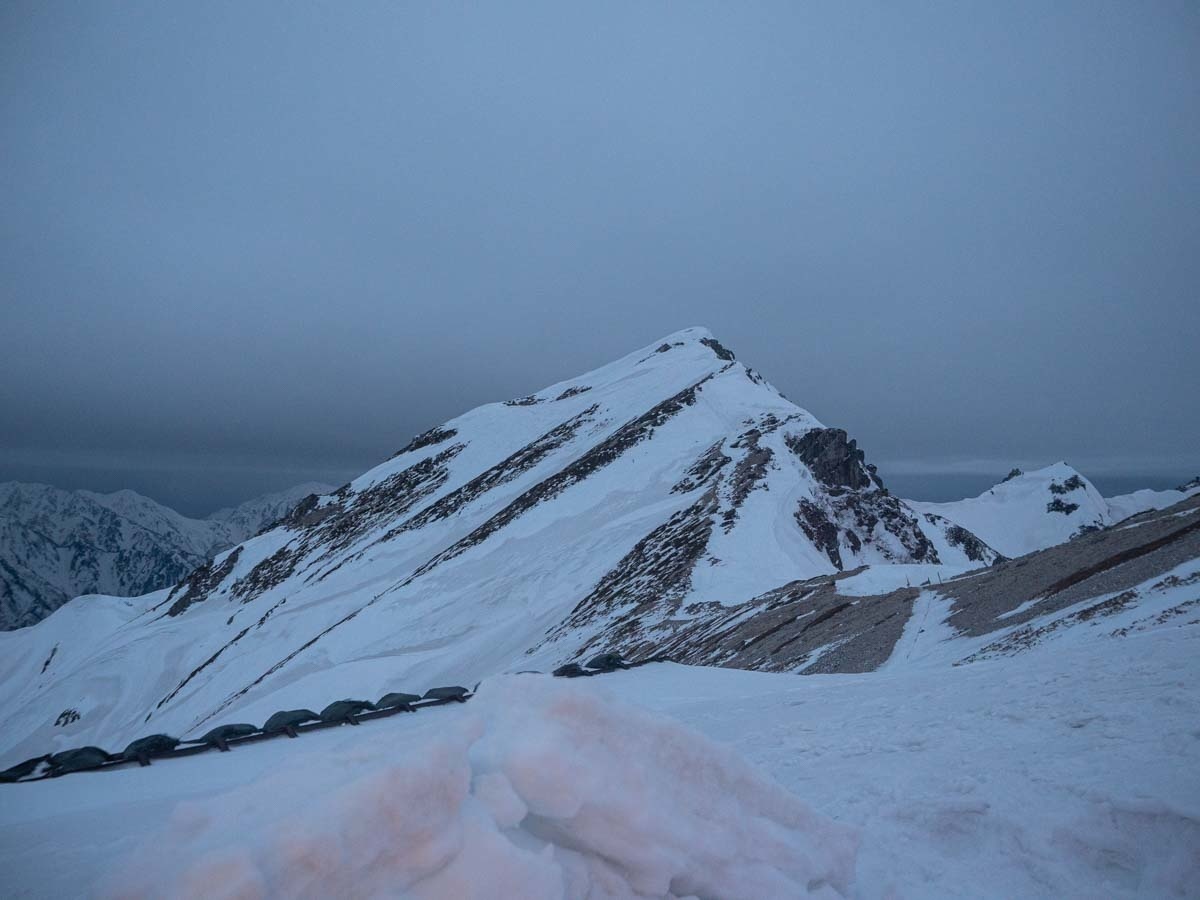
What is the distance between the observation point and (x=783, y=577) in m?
24.6

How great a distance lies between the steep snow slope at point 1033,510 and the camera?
4050 inches

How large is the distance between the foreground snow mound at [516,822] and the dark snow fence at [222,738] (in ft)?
6.34

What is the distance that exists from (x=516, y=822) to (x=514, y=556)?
112 feet

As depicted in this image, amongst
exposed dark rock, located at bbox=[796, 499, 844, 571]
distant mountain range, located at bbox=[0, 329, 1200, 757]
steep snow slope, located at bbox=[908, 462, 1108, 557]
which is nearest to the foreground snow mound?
distant mountain range, located at bbox=[0, 329, 1200, 757]

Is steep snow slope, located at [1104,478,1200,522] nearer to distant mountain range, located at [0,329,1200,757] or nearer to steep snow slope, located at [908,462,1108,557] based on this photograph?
steep snow slope, located at [908,462,1108,557]

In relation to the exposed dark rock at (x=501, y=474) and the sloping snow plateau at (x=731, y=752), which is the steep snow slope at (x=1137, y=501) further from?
the sloping snow plateau at (x=731, y=752)

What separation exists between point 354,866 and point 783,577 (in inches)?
929

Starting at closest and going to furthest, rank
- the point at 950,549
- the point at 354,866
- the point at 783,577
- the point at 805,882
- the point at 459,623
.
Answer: the point at 354,866, the point at 805,882, the point at 783,577, the point at 459,623, the point at 950,549

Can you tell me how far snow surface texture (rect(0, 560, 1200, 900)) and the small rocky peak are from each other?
32.4 meters

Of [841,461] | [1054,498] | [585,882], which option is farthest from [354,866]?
[1054,498]

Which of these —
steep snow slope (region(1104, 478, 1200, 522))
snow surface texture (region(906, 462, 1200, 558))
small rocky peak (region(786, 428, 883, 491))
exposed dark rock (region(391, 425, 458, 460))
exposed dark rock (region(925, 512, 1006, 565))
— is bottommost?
steep snow slope (region(1104, 478, 1200, 522))

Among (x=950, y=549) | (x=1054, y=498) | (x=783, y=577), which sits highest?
(x=783, y=577)

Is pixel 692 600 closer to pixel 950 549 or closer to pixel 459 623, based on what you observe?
pixel 459 623

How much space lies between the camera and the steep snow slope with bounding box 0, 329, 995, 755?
27344 mm
